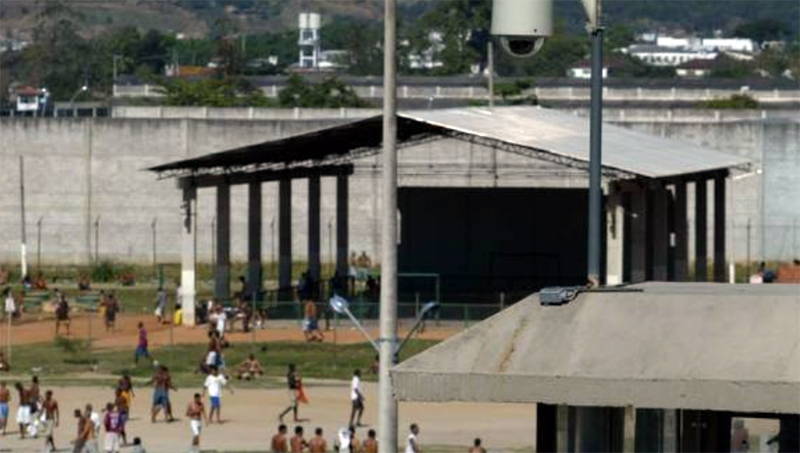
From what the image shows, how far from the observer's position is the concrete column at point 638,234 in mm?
61906

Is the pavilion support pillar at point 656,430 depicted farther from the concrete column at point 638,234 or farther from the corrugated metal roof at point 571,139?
the concrete column at point 638,234

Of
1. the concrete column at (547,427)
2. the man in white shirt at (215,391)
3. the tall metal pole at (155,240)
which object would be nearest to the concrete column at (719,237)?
the tall metal pole at (155,240)

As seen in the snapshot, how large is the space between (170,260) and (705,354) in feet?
253

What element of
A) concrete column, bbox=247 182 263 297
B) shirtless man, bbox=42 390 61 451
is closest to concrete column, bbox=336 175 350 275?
concrete column, bbox=247 182 263 297

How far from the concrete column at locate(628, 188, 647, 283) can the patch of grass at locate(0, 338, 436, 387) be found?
7.87 m

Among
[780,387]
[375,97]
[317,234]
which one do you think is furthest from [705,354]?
[375,97]

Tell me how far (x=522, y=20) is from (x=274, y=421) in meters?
31.7

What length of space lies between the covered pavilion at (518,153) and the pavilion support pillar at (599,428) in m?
45.9

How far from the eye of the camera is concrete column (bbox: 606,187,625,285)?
60.2 meters

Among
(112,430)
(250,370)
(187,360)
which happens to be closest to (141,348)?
(187,360)

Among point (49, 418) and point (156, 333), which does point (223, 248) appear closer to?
point (156, 333)

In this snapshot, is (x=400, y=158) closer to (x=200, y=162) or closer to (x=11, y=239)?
(x=11, y=239)

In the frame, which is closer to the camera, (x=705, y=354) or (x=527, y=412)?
(x=705, y=354)

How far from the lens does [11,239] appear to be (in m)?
87.6
